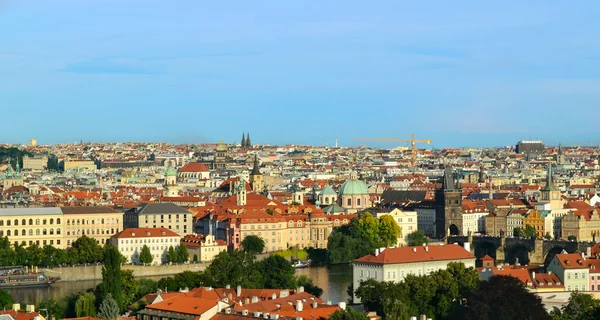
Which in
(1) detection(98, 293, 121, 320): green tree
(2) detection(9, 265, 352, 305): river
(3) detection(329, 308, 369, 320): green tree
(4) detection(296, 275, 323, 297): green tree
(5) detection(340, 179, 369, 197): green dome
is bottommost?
(2) detection(9, 265, 352, 305): river

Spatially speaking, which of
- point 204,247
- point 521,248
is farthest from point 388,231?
point 204,247

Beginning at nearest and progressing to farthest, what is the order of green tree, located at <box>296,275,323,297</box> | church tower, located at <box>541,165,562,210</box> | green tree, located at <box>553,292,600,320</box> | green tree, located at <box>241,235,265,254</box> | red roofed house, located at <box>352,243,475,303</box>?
green tree, located at <box>553,292,600,320</box> < green tree, located at <box>296,275,323,297</box> < red roofed house, located at <box>352,243,475,303</box> < green tree, located at <box>241,235,265,254</box> < church tower, located at <box>541,165,562,210</box>

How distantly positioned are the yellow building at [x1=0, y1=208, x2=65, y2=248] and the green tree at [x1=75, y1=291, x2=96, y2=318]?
26109mm

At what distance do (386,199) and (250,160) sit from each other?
7937cm

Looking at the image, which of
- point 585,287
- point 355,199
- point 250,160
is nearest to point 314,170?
point 250,160

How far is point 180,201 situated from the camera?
286 feet

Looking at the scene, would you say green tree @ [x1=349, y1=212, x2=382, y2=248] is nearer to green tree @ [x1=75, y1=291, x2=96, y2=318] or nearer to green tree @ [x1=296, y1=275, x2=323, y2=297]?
green tree @ [x1=296, y1=275, x2=323, y2=297]

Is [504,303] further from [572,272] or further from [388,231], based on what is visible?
[388,231]

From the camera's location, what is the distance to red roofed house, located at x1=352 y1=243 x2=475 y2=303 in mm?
46000

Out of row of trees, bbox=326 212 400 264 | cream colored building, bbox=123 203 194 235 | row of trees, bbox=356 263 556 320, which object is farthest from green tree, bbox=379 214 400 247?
row of trees, bbox=356 263 556 320

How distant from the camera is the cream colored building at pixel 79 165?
162m

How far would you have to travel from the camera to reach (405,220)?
7544 centimetres

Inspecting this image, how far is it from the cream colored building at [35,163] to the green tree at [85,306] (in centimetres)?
12070

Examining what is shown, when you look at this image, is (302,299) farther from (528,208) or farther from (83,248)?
(528,208)
